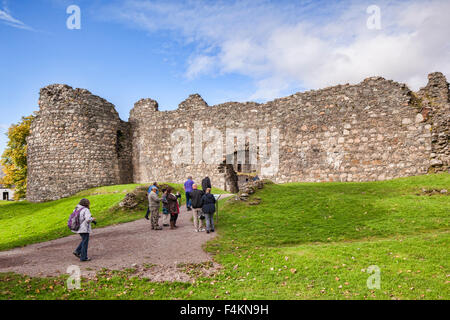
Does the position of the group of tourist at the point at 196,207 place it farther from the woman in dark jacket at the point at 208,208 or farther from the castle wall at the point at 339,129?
the castle wall at the point at 339,129

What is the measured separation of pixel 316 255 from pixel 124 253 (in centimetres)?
602

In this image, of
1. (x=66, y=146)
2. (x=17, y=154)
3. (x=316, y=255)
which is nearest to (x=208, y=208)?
(x=316, y=255)

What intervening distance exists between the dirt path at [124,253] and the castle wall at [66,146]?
13140 mm

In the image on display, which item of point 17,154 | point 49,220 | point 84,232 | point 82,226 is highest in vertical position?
point 17,154

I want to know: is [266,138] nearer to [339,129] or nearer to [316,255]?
[339,129]

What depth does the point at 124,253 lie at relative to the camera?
10383mm

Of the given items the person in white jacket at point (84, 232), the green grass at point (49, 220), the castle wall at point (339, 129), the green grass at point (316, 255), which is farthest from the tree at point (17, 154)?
the person in white jacket at point (84, 232)

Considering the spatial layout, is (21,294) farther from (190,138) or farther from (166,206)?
(190,138)

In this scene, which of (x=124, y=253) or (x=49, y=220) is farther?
(x=49, y=220)

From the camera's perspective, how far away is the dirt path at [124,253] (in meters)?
8.68

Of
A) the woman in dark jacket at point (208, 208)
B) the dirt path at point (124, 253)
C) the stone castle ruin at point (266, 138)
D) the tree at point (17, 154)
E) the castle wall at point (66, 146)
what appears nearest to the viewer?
the dirt path at point (124, 253)

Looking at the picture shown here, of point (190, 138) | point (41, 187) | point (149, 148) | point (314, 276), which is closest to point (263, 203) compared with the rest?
point (314, 276)

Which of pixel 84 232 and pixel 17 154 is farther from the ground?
pixel 17 154

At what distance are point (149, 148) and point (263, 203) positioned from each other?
1649cm
